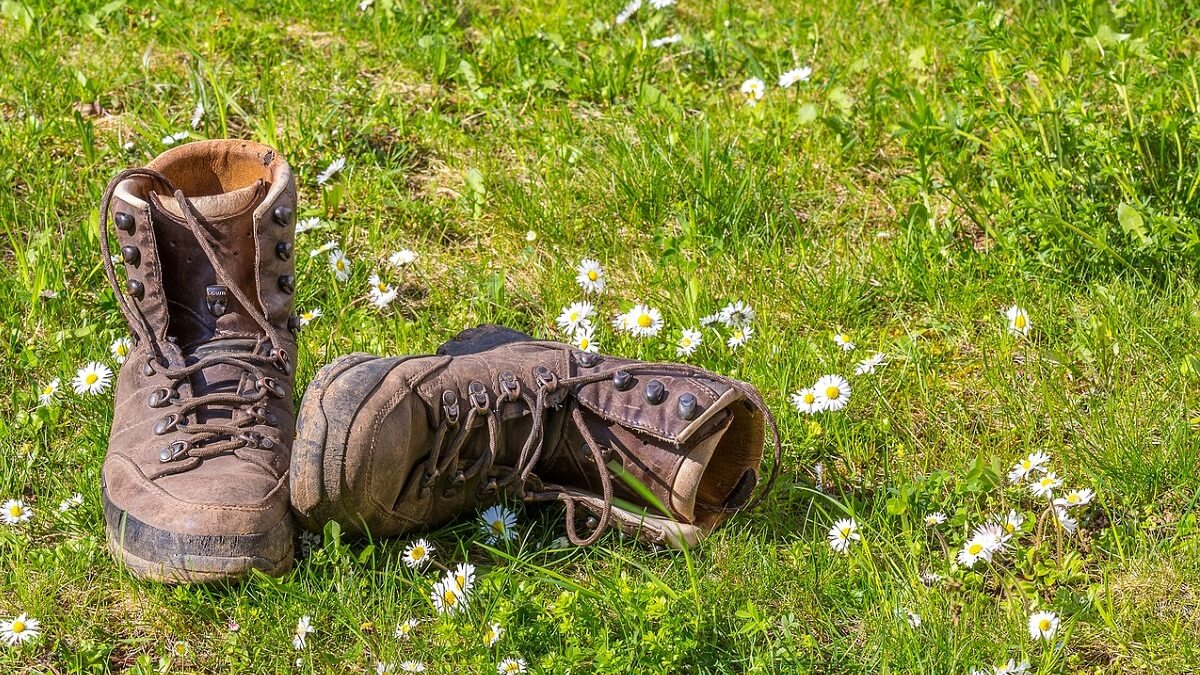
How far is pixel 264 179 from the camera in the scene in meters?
2.88

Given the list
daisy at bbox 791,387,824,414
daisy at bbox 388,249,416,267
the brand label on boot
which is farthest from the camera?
daisy at bbox 388,249,416,267

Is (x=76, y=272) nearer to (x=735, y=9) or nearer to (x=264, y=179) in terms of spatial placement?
(x=264, y=179)

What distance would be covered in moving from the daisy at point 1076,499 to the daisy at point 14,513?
2104 mm

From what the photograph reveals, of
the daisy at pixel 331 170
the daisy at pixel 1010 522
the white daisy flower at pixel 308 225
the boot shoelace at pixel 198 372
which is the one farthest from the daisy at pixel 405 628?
the daisy at pixel 331 170

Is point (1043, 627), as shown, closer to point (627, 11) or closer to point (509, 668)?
point (509, 668)

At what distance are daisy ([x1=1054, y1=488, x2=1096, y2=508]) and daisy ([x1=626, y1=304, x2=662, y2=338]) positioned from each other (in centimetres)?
103

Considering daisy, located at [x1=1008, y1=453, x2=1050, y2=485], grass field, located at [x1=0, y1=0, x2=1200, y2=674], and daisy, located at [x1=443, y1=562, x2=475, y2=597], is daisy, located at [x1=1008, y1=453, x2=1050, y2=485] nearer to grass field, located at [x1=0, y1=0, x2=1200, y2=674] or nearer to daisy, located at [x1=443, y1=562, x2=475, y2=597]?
grass field, located at [x1=0, y1=0, x2=1200, y2=674]

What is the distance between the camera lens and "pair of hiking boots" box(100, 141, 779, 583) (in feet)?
7.78

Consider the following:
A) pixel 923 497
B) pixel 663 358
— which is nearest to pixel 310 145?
pixel 663 358

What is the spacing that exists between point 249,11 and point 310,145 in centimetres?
78

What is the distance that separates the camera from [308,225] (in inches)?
142

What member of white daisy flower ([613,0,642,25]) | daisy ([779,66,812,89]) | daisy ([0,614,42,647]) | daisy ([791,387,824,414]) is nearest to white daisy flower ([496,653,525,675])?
daisy ([0,614,42,647])

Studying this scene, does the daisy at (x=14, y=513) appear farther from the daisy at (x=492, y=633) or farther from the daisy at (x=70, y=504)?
the daisy at (x=492, y=633)

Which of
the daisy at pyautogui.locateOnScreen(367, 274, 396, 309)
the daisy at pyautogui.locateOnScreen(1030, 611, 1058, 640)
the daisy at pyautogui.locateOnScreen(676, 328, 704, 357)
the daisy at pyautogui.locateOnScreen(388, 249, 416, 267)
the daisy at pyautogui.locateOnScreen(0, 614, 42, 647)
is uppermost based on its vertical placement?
the daisy at pyautogui.locateOnScreen(0, 614, 42, 647)
